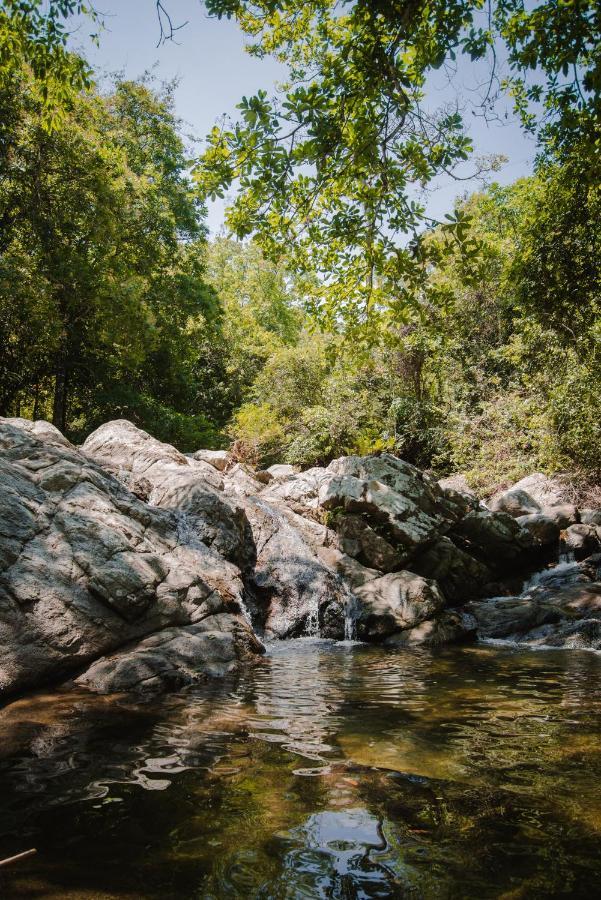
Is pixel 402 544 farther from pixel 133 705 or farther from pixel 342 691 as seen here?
pixel 133 705

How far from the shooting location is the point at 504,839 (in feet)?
7.95

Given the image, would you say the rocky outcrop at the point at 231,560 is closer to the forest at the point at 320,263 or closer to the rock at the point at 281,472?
the rock at the point at 281,472

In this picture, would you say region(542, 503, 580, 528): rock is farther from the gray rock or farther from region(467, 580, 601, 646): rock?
region(467, 580, 601, 646): rock

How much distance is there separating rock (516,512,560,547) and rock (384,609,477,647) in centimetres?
506

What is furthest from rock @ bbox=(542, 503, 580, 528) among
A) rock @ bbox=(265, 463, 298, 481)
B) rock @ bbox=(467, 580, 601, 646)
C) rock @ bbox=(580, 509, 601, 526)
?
rock @ bbox=(265, 463, 298, 481)

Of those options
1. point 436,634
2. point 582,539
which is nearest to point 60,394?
point 436,634

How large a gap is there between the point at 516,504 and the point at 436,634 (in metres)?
8.07

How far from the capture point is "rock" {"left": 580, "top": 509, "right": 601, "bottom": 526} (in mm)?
14852

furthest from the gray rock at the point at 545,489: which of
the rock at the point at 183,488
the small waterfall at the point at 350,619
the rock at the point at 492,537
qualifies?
the rock at the point at 183,488

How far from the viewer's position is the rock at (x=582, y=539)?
1403 centimetres

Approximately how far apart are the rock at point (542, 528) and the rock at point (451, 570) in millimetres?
2195

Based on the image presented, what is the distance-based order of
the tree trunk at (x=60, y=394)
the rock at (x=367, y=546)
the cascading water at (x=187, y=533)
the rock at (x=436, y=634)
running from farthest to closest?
the tree trunk at (x=60, y=394), the rock at (x=367, y=546), the rock at (x=436, y=634), the cascading water at (x=187, y=533)

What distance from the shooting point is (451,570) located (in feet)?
41.8

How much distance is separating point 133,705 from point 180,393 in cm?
2229
